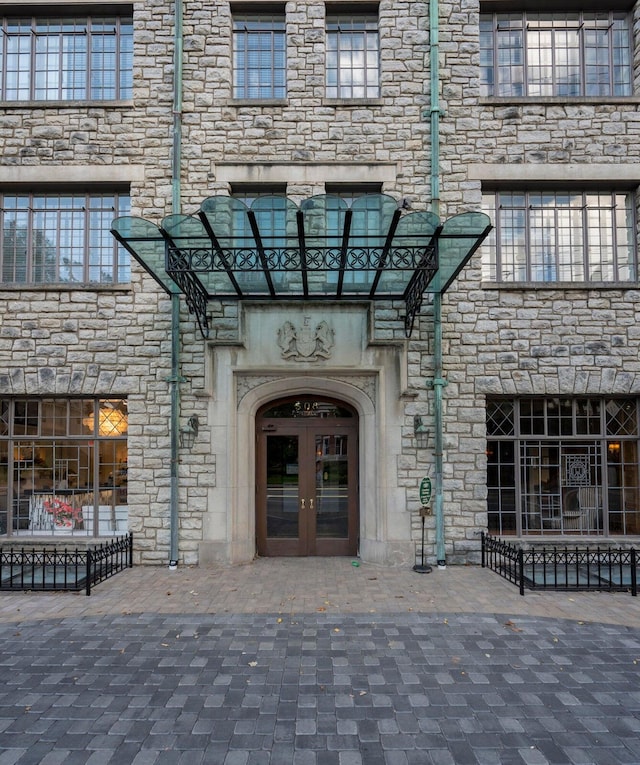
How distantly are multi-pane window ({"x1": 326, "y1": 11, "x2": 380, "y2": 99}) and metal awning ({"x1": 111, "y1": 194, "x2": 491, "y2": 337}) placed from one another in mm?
2915

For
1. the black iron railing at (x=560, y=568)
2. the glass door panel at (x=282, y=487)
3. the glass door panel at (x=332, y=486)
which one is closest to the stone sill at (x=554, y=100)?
the glass door panel at (x=332, y=486)

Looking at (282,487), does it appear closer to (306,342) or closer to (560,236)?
(306,342)

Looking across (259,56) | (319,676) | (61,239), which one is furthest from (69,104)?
(319,676)

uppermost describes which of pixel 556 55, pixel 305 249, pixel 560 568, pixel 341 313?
pixel 556 55

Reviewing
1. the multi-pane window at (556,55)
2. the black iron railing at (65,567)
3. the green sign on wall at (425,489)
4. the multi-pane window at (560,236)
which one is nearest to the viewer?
the black iron railing at (65,567)

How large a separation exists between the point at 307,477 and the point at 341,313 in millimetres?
3243

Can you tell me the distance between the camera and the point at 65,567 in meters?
7.27

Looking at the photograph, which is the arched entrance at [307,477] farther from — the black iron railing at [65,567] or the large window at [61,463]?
the large window at [61,463]

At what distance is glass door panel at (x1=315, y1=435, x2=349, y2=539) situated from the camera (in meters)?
9.57

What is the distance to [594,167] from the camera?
9156mm

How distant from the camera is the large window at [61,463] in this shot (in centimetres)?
920

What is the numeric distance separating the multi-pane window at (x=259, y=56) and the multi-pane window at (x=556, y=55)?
3958mm

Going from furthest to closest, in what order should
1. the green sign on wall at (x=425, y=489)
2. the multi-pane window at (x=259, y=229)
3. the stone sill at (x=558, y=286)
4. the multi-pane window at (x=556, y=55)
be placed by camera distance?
the multi-pane window at (x=556, y=55)
the stone sill at (x=558, y=286)
the green sign on wall at (x=425, y=489)
the multi-pane window at (x=259, y=229)

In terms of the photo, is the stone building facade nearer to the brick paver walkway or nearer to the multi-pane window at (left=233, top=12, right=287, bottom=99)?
the multi-pane window at (left=233, top=12, right=287, bottom=99)
